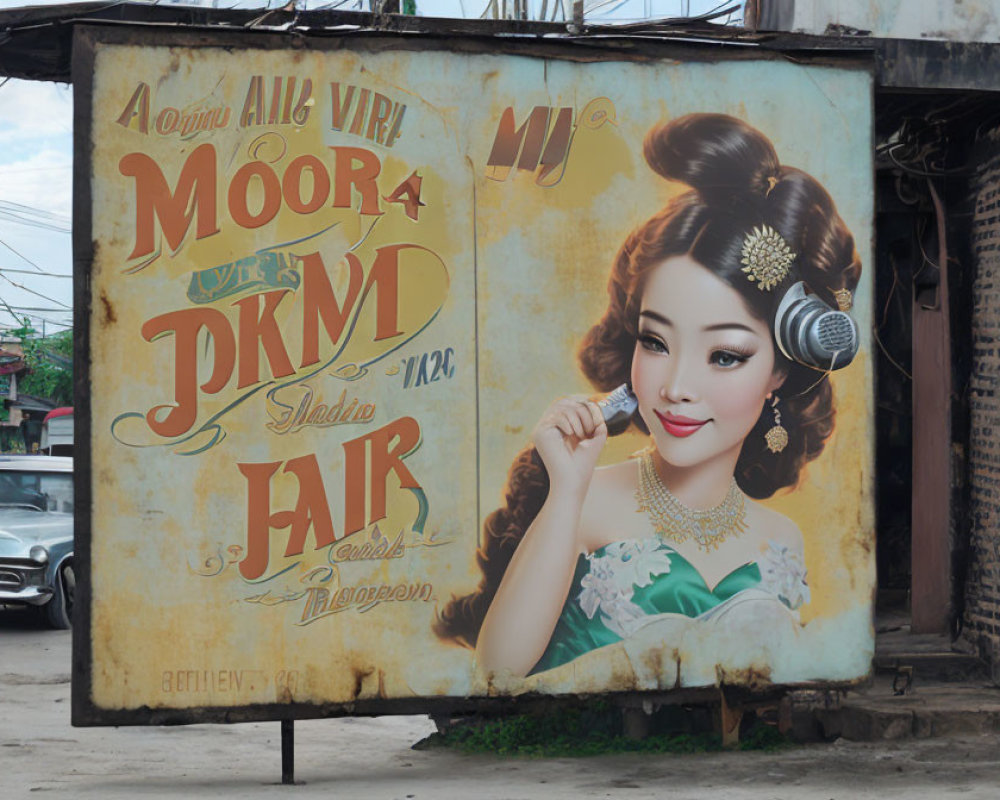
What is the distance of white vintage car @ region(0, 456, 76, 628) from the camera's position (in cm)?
1438

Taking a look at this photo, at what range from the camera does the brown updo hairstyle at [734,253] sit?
24.9ft

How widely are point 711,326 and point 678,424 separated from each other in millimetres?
625

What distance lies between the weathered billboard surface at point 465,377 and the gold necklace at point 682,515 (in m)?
0.02

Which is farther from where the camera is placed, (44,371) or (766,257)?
(44,371)

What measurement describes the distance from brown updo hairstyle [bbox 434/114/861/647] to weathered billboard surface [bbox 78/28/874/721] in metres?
0.02

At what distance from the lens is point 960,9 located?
853 cm

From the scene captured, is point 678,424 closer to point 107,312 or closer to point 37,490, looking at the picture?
point 107,312

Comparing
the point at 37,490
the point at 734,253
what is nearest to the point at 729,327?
the point at 734,253

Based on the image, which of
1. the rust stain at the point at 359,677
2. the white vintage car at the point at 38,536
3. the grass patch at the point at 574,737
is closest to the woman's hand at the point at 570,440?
the rust stain at the point at 359,677

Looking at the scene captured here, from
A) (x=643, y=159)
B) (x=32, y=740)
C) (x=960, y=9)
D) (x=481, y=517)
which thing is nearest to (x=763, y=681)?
(x=481, y=517)

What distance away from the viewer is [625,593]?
7.58m

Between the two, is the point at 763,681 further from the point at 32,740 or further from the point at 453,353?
the point at 32,740

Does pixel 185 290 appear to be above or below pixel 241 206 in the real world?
below

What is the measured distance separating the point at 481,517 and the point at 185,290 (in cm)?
211
